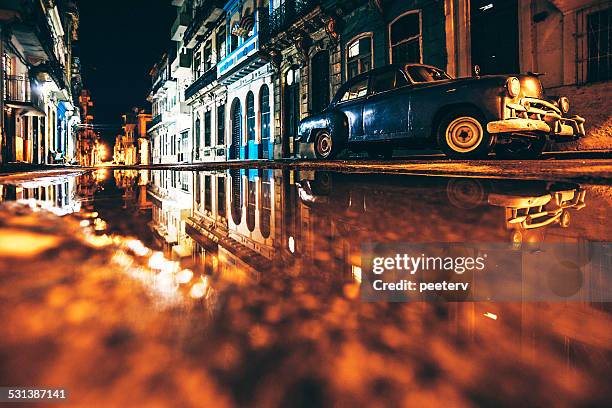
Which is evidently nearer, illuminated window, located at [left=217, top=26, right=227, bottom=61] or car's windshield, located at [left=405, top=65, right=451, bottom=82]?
car's windshield, located at [left=405, top=65, right=451, bottom=82]

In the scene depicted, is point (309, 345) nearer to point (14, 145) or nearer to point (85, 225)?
point (85, 225)

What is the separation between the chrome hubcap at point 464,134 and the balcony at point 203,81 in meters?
20.6

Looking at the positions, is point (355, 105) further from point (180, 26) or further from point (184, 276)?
point (180, 26)

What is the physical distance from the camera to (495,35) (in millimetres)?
9398

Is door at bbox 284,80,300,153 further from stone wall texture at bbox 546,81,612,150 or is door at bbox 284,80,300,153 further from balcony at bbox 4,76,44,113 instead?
balcony at bbox 4,76,44,113

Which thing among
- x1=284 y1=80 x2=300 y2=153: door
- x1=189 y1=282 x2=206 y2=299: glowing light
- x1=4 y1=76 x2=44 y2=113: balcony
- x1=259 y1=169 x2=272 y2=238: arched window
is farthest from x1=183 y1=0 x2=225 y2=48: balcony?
x1=189 y1=282 x2=206 y2=299: glowing light

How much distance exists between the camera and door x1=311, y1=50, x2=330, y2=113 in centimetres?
1484

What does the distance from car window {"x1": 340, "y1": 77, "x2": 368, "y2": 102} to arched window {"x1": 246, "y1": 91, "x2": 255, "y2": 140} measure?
1299 centimetres

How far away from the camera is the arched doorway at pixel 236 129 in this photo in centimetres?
2169

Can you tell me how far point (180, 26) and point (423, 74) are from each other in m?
29.2

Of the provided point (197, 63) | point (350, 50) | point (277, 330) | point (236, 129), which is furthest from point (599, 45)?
point (197, 63)

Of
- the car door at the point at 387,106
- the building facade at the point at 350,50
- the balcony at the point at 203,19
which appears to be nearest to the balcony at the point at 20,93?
the building facade at the point at 350,50

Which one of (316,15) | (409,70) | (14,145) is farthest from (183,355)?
Result: (14,145)

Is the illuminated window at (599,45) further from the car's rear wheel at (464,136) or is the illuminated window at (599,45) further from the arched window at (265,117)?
the arched window at (265,117)
